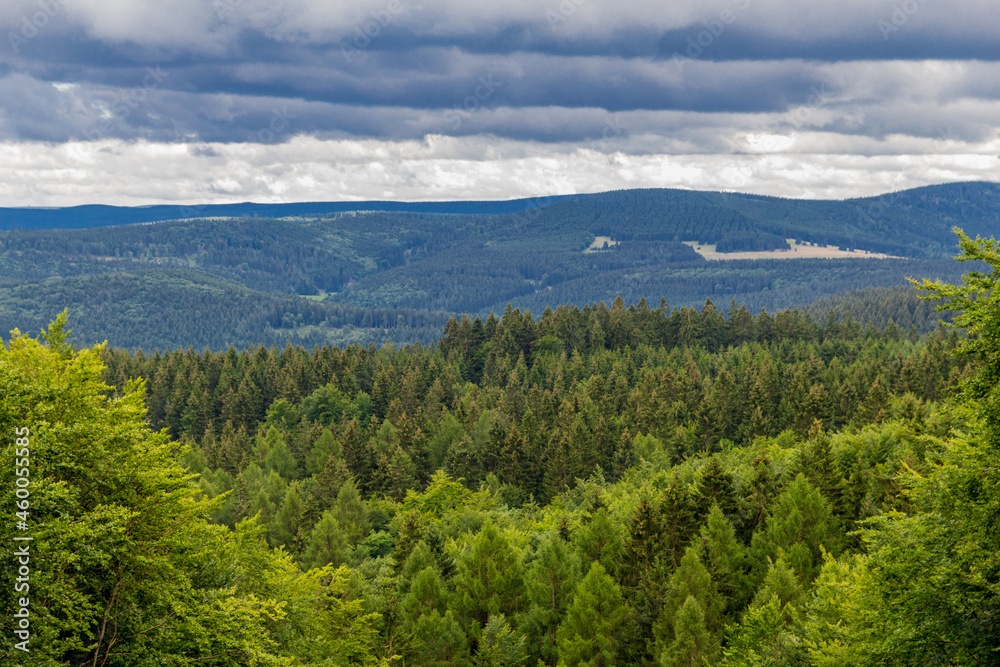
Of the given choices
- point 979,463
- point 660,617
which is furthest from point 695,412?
point 979,463

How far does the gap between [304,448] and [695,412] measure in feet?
206

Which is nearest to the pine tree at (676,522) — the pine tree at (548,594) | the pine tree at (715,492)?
the pine tree at (715,492)

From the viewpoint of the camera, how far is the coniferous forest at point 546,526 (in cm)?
2175

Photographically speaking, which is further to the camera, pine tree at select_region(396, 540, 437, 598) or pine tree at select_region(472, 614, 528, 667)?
pine tree at select_region(396, 540, 437, 598)

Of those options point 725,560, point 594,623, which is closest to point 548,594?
point 594,623

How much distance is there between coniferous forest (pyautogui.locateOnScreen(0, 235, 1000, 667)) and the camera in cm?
2175

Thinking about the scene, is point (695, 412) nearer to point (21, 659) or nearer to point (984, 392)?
point (984, 392)

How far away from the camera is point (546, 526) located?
2805 inches

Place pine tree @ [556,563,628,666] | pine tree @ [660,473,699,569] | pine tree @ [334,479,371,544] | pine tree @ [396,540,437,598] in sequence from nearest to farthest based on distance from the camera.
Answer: pine tree @ [556,563,628,666] → pine tree @ [396,540,437,598] → pine tree @ [660,473,699,569] → pine tree @ [334,479,371,544]

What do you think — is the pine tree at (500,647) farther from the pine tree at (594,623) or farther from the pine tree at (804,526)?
the pine tree at (804,526)

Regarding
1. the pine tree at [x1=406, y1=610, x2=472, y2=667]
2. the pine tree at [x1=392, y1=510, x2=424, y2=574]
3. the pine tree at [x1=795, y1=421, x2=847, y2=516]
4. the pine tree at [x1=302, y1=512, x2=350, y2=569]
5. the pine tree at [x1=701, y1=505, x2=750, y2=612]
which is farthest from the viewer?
the pine tree at [x1=302, y1=512, x2=350, y2=569]

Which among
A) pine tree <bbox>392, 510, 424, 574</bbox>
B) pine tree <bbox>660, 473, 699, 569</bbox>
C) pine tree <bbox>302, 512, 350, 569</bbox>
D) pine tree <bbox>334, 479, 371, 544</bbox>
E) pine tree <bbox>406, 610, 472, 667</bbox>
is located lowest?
pine tree <bbox>334, 479, 371, 544</bbox>

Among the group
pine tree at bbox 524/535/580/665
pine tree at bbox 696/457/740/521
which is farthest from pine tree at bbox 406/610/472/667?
pine tree at bbox 696/457/740/521

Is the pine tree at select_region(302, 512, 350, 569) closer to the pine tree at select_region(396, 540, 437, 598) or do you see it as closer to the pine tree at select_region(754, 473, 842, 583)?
the pine tree at select_region(396, 540, 437, 598)
